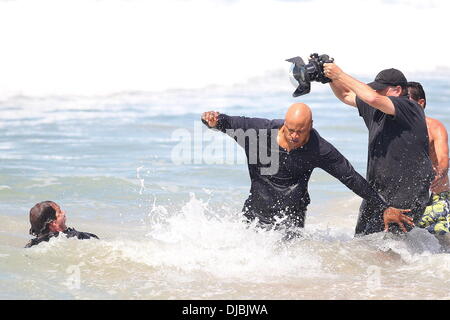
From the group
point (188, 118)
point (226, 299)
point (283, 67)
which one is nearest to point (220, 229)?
point (226, 299)

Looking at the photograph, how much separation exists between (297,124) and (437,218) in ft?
4.83

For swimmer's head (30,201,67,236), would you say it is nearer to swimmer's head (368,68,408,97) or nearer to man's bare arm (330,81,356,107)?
man's bare arm (330,81,356,107)

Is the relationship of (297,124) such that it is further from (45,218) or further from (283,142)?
(45,218)

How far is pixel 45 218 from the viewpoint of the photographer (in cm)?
684

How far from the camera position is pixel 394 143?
6.39 metres

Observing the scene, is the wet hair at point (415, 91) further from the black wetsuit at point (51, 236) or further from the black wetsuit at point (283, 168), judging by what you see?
the black wetsuit at point (51, 236)

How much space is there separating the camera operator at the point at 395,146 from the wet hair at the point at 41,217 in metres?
2.48

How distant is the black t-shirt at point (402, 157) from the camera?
634 centimetres

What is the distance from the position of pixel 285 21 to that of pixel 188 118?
44.6ft

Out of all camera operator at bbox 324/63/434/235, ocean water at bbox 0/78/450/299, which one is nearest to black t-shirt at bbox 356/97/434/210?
camera operator at bbox 324/63/434/235

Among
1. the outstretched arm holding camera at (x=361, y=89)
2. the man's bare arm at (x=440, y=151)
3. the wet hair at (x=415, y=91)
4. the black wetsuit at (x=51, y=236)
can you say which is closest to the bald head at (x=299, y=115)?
the outstretched arm holding camera at (x=361, y=89)

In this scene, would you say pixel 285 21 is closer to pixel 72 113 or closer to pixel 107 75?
pixel 107 75

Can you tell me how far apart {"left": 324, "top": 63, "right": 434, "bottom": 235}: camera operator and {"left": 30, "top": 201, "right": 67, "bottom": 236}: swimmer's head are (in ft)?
8.09
